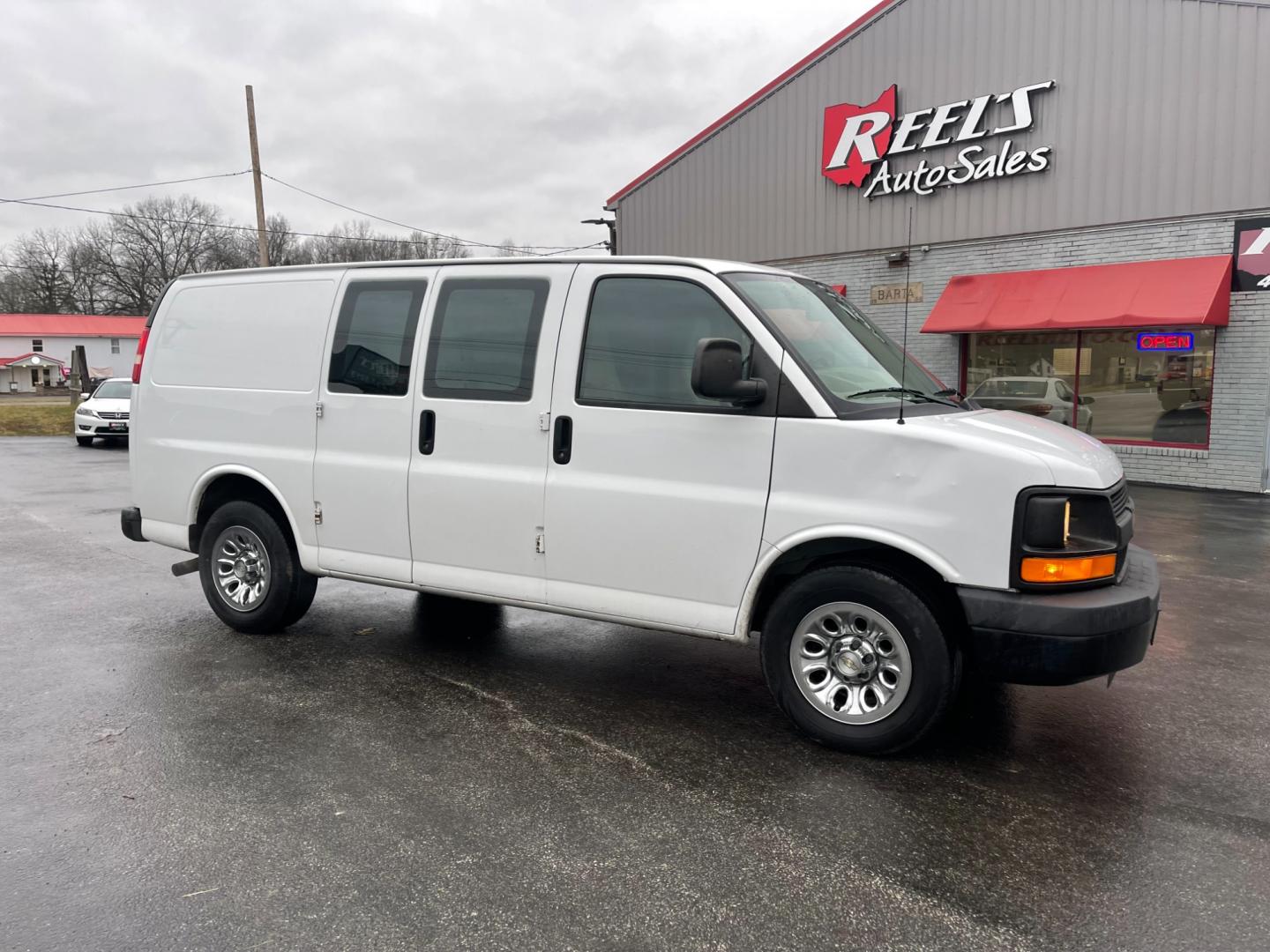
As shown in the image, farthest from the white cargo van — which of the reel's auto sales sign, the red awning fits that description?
the reel's auto sales sign

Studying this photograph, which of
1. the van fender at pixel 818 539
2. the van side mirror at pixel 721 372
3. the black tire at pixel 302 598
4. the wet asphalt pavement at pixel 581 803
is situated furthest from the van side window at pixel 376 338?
the van fender at pixel 818 539

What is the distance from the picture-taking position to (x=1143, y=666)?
536cm

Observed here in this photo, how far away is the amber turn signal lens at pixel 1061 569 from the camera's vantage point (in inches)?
143

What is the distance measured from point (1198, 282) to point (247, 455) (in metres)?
12.8

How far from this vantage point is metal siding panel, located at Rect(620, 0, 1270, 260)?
42.6ft

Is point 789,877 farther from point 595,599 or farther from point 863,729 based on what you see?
point 595,599

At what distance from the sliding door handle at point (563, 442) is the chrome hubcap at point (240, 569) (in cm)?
229

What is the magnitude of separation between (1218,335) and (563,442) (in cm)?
1237

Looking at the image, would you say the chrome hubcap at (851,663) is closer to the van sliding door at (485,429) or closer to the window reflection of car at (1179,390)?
the van sliding door at (485,429)

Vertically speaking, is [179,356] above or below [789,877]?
above

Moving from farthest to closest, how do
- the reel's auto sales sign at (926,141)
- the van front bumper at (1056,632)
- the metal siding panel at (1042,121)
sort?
the reel's auto sales sign at (926,141) < the metal siding panel at (1042,121) < the van front bumper at (1056,632)

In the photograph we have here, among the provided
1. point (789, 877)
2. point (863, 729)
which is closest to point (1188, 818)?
point (863, 729)

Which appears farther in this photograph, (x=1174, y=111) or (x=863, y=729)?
(x=1174, y=111)

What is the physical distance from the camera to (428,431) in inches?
196
